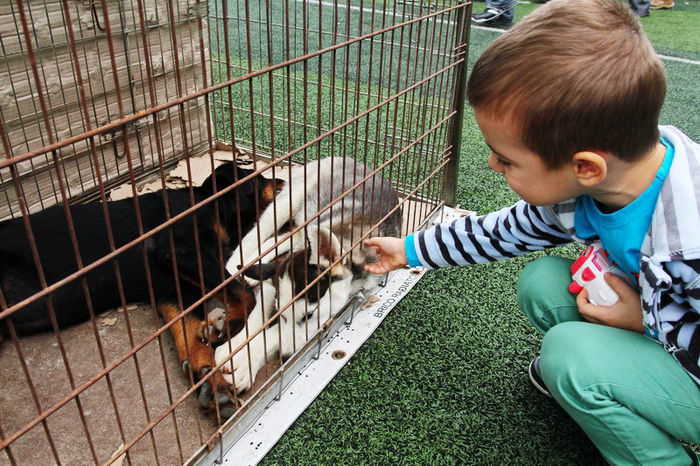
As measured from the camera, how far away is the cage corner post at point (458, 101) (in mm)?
2928

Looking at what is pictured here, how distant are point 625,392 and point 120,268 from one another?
2.07 metres

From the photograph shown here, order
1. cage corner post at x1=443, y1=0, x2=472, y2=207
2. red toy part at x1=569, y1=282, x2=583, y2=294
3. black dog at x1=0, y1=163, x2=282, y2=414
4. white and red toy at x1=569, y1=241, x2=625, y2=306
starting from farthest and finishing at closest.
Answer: cage corner post at x1=443, y1=0, x2=472, y2=207, black dog at x1=0, y1=163, x2=282, y2=414, red toy part at x1=569, y1=282, x2=583, y2=294, white and red toy at x1=569, y1=241, x2=625, y2=306

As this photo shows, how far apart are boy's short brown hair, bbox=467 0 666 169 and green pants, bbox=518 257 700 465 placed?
62 centimetres

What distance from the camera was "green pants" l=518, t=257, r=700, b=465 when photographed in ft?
5.18

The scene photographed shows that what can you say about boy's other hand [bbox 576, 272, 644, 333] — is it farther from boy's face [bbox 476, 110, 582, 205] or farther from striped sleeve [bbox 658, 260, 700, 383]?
Answer: boy's face [bbox 476, 110, 582, 205]

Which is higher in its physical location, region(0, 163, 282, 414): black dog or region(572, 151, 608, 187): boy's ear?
region(572, 151, 608, 187): boy's ear

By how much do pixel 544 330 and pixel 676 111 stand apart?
423 centimetres

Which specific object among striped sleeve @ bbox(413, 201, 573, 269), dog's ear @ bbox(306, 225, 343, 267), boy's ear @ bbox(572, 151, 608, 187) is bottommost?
dog's ear @ bbox(306, 225, 343, 267)

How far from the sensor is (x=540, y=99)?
4.36 ft

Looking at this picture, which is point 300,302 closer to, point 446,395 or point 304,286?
point 304,286

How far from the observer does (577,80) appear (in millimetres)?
1295

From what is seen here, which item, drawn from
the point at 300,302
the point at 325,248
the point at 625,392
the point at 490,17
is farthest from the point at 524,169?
the point at 490,17

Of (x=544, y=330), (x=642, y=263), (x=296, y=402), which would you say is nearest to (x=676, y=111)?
(x=544, y=330)

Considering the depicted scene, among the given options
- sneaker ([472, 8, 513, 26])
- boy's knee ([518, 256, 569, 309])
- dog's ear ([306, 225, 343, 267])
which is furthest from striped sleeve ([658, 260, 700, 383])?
sneaker ([472, 8, 513, 26])
